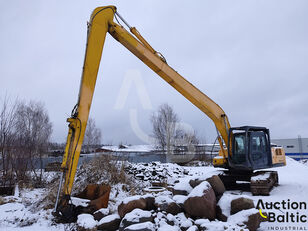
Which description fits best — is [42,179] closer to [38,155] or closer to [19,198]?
[38,155]

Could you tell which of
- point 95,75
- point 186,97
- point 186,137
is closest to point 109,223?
point 95,75

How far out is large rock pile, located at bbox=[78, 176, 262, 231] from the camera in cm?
410

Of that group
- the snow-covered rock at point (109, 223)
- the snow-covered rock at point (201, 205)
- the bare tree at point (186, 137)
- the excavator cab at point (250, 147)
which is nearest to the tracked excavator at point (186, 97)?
the excavator cab at point (250, 147)

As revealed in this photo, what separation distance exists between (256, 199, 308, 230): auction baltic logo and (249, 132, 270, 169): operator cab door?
1733mm

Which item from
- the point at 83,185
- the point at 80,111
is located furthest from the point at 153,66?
the point at 83,185

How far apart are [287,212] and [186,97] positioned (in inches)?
170

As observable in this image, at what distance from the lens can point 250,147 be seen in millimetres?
7297

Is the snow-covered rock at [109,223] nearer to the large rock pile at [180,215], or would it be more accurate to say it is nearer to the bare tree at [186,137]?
the large rock pile at [180,215]

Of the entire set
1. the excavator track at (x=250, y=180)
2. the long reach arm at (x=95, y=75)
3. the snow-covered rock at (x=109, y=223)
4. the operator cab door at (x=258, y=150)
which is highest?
the long reach arm at (x=95, y=75)

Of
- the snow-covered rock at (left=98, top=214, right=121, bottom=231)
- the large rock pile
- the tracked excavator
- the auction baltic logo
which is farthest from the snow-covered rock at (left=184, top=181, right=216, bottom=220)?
the tracked excavator

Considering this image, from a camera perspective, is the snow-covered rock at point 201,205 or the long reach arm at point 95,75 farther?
the long reach arm at point 95,75

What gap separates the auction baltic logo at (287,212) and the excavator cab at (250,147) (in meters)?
1.77

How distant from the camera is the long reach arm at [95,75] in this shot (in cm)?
487

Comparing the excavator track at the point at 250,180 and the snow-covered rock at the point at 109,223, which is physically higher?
the excavator track at the point at 250,180
